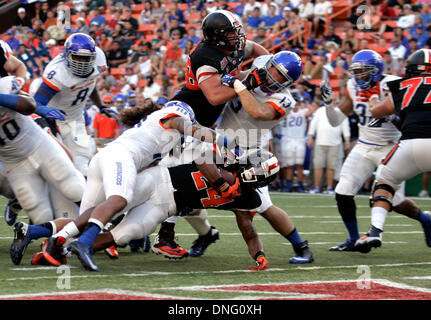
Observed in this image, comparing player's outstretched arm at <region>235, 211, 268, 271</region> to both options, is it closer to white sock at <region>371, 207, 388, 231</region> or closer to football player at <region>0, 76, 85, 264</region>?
white sock at <region>371, 207, 388, 231</region>

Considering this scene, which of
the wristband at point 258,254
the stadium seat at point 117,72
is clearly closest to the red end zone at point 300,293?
the wristband at point 258,254

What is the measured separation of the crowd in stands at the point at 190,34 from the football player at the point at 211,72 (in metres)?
6.90

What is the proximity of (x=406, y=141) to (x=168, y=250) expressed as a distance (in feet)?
6.63

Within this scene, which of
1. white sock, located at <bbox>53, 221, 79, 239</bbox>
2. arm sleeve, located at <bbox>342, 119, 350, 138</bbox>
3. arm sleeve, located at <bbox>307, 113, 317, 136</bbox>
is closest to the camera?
white sock, located at <bbox>53, 221, 79, 239</bbox>

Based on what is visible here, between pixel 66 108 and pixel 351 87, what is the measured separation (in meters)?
2.78

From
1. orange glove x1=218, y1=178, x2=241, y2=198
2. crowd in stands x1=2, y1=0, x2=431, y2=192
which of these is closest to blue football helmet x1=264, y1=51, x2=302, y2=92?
orange glove x1=218, y1=178, x2=241, y2=198

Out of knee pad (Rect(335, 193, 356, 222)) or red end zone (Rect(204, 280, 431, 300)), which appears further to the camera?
knee pad (Rect(335, 193, 356, 222))

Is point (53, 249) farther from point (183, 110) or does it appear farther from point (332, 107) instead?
point (332, 107)

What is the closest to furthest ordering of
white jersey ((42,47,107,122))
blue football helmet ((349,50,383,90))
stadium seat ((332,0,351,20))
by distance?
1. blue football helmet ((349,50,383,90))
2. white jersey ((42,47,107,122))
3. stadium seat ((332,0,351,20))

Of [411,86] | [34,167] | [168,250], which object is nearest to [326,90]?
[411,86]

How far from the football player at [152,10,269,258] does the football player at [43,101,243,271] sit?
1.30 feet

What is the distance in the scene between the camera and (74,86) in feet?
22.9

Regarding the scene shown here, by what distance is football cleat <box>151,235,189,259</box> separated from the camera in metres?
5.48
